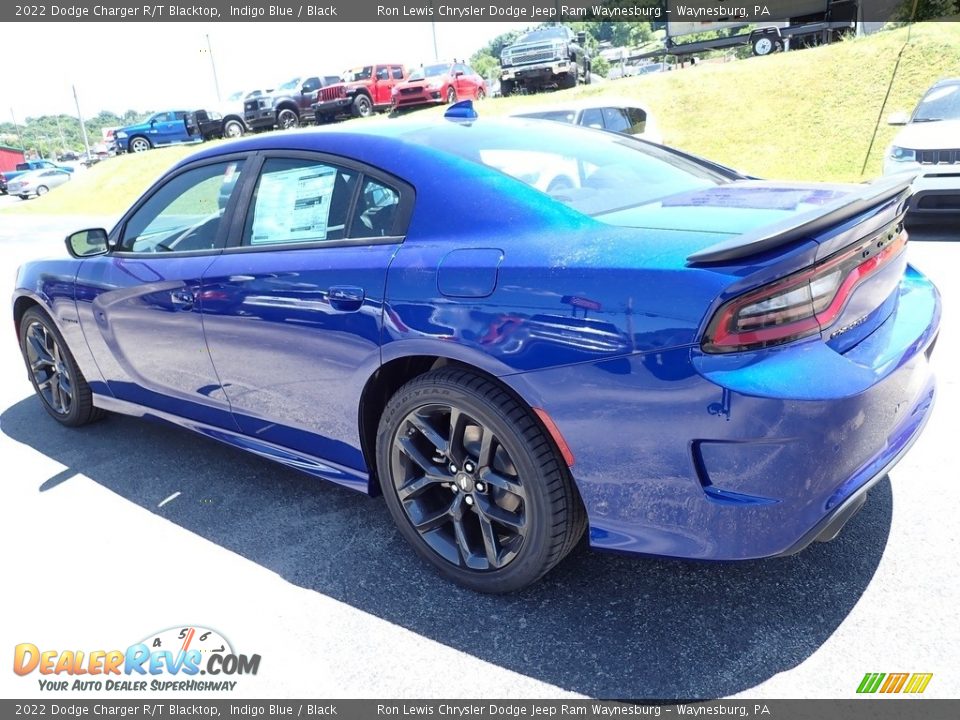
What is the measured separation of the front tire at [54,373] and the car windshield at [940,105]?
924 cm

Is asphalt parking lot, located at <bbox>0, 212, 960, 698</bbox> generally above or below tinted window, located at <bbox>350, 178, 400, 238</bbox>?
below

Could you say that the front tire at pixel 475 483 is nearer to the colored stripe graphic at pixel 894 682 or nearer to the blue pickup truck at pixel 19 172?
the colored stripe graphic at pixel 894 682

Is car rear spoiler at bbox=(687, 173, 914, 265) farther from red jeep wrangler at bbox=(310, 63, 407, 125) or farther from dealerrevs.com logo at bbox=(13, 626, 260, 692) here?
red jeep wrangler at bbox=(310, 63, 407, 125)

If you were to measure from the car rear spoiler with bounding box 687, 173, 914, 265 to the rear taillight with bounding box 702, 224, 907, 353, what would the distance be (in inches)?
3.7

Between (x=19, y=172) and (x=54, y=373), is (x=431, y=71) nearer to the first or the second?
(x=54, y=373)

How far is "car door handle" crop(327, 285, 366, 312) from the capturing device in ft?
8.18

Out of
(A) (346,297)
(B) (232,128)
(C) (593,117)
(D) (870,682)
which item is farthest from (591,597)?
(B) (232,128)

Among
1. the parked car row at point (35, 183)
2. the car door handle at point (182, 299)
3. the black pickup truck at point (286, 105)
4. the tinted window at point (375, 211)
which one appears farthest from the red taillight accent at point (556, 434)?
the parked car row at point (35, 183)

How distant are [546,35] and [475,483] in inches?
930

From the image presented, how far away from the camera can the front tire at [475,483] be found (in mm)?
2189

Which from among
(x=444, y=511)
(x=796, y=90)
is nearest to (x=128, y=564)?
(x=444, y=511)

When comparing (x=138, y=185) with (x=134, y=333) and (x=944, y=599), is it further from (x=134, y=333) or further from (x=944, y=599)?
(x=944, y=599)

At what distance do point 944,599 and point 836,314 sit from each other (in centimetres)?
101

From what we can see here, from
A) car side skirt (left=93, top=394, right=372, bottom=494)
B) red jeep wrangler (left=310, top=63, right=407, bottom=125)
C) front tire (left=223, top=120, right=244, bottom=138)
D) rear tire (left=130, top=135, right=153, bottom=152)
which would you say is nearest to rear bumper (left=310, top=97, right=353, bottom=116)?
red jeep wrangler (left=310, top=63, right=407, bottom=125)
